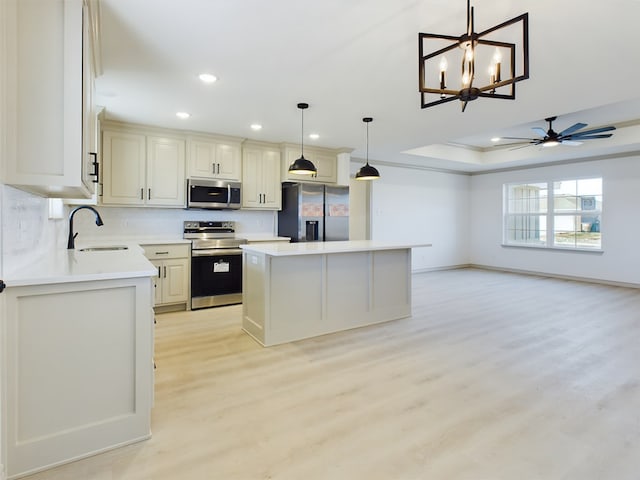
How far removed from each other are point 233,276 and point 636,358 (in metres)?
4.42

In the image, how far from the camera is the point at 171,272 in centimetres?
449

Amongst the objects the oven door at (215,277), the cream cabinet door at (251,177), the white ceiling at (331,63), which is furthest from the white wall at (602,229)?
the oven door at (215,277)

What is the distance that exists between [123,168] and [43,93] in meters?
3.07

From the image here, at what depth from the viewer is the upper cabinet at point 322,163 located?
18.0 feet

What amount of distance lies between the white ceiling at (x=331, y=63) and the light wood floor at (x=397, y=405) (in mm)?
2463

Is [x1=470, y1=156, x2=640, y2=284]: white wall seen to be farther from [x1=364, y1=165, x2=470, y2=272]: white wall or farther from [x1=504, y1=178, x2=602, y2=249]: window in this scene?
[x1=364, y1=165, x2=470, y2=272]: white wall

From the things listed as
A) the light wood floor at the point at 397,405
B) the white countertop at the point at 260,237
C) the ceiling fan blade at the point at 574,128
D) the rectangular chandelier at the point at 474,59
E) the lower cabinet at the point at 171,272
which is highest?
the ceiling fan blade at the point at 574,128

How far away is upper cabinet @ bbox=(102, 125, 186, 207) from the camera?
4359 millimetres

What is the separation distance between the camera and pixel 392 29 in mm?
2346

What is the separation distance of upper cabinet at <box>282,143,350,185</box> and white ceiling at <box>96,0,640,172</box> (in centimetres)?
61

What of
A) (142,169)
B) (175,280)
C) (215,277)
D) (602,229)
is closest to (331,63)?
(142,169)

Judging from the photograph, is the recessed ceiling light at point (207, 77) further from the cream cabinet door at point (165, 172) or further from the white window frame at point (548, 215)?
the white window frame at point (548, 215)

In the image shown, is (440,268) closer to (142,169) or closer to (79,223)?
(142,169)

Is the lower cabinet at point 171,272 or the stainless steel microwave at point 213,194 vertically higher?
the stainless steel microwave at point 213,194
